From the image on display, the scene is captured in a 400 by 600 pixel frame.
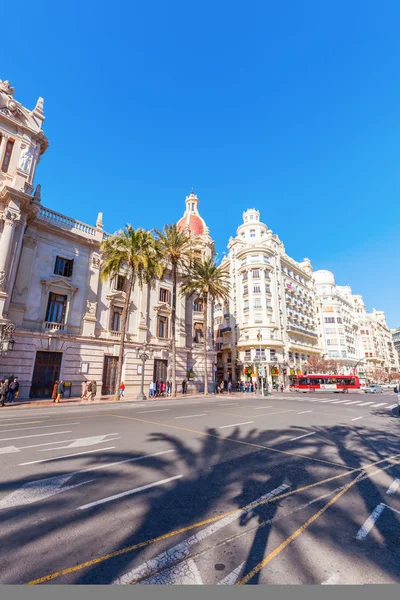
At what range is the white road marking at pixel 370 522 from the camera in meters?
3.74

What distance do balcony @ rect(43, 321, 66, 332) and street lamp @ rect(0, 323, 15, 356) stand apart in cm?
382

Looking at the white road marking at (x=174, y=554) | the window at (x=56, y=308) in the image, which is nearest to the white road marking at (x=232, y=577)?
the white road marking at (x=174, y=554)

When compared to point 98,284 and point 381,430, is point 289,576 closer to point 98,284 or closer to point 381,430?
point 381,430

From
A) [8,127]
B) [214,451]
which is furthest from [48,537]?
[8,127]

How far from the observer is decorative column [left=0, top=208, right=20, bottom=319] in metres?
20.7

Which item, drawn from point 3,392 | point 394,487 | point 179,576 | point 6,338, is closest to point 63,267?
point 6,338

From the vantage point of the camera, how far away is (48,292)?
24.8m

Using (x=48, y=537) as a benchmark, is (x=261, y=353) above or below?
above

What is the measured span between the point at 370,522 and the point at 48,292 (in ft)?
86.7

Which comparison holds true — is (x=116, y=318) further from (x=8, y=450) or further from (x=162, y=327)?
(x=8, y=450)

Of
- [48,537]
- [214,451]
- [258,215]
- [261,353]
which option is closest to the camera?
[48,537]

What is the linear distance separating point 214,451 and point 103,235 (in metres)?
26.9

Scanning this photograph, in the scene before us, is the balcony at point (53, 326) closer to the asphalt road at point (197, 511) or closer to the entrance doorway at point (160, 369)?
the entrance doorway at point (160, 369)

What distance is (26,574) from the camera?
287cm
